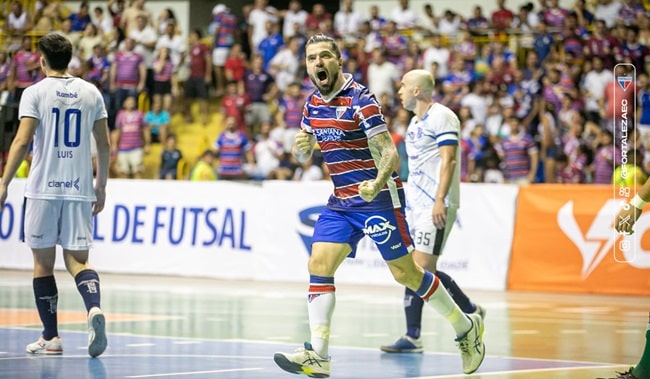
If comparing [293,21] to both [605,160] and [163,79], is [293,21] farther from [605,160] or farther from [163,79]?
[605,160]

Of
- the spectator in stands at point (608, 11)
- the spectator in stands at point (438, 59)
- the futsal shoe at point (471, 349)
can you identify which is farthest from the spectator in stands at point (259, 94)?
the futsal shoe at point (471, 349)

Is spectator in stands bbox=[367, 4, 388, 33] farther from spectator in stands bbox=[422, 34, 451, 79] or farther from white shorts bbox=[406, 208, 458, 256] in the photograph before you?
white shorts bbox=[406, 208, 458, 256]

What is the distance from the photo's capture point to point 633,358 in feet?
36.9

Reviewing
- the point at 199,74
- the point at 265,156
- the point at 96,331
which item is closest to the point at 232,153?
the point at 265,156

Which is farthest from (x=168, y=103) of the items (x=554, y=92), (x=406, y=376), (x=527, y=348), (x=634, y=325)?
(x=406, y=376)

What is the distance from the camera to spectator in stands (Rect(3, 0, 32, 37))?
110ft

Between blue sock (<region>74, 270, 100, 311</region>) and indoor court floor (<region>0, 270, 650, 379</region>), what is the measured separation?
18.8 inches

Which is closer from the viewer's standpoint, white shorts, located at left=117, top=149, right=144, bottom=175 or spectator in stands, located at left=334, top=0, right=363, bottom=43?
white shorts, located at left=117, top=149, right=144, bottom=175

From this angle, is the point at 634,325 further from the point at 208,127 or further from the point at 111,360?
the point at 208,127

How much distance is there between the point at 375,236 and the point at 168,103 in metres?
21.9

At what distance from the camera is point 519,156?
24781 mm

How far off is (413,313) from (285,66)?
61.6ft

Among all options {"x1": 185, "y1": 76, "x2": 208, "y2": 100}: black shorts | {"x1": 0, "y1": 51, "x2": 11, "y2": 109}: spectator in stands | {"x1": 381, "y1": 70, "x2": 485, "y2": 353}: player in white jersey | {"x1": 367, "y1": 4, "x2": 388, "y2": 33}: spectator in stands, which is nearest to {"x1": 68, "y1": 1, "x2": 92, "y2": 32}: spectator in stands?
{"x1": 0, "y1": 51, "x2": 11, "y2": 109}: spectator in stands

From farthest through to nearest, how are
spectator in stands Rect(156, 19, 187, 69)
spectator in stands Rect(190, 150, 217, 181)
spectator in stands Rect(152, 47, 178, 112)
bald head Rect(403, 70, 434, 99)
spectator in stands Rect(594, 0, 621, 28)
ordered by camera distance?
spectator in stands Rect(156, 19, 187, 69)
spectator in stands Rect(152, 47, 178, 112)
spectator in stands Rect(594, 0, 621, 28)
spectator in stands Rect(190, 150, 217, 181)
bald head Rect(403, 70, 434, 99)
